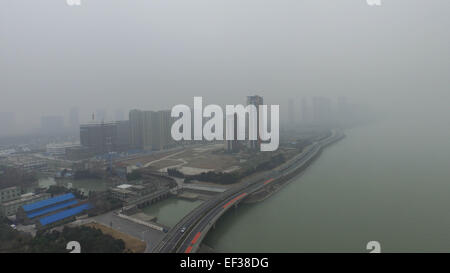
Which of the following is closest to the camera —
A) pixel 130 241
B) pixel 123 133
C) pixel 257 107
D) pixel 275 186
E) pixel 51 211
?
pixel 130 241

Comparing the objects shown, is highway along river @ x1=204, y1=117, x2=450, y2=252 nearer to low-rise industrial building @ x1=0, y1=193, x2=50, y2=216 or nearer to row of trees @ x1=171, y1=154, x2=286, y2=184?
row of trees @ x1=171, y1=154, x2=286, y2=184

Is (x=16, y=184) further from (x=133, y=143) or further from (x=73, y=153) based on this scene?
(x=133, y=143)

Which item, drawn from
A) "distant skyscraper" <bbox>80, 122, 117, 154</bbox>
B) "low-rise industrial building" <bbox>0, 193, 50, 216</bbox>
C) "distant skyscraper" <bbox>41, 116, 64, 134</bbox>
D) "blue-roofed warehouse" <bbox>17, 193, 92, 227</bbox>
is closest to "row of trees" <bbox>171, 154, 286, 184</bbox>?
"blue-roofed warehouse" <bbox>17, 193, 92, 227</bbox>

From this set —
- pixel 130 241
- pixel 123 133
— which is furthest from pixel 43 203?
pixel 123 133

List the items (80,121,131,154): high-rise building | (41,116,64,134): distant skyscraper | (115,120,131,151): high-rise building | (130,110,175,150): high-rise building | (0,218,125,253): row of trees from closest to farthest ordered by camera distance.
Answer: (0,218,125,253): row of trees < (80,121,131,154): high-rise building < (130,110,175,150): high-rise building < (115,120,131,151): high-rise building < (41,116,64,134): distant skyscraper

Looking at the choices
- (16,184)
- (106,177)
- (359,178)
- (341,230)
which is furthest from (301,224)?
(16,184)

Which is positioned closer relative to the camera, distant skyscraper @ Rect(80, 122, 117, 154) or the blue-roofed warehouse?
the blue-roofed warehouse

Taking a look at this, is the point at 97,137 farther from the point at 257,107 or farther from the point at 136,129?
the point at 257,107

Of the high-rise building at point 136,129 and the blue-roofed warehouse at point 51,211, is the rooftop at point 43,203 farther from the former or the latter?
the high-rise building at point 136,129
